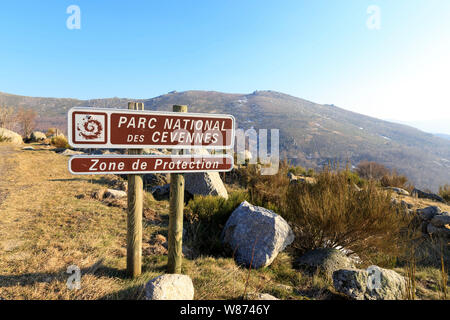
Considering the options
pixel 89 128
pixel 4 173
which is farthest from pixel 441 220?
pixel 4 173

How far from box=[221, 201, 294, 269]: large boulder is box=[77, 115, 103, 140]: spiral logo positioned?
2426 mm

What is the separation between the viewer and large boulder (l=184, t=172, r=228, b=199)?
6125mm

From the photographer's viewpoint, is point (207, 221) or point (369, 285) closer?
point (369, 285)

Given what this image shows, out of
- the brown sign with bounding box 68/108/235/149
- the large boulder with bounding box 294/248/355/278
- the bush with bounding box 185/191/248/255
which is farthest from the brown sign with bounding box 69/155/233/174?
the large boulder with bounding box 294/248/355/278

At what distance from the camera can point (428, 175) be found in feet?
257

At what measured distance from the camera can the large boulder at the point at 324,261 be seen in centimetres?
364

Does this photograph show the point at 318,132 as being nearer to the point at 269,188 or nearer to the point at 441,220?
the point at 441,220

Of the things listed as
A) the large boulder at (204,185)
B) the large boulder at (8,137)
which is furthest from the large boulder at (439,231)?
the large boulder at (8,137)

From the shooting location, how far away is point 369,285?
2980 mm

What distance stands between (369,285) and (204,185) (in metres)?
4.00

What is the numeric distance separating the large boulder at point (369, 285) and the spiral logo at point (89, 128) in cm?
322

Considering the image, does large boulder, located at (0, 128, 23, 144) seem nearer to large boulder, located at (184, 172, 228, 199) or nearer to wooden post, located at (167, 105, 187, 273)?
large boulder, located at (184, 172, 228, 199)
